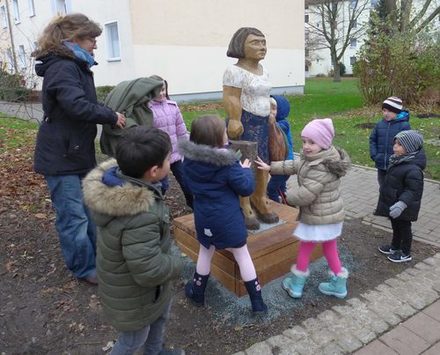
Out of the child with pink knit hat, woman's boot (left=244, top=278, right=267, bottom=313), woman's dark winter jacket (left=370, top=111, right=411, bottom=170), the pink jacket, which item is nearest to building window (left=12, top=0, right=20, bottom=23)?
the pink jacket

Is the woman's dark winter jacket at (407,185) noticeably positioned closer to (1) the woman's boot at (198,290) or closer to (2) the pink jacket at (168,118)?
(1) the woman's boot at (198,290)

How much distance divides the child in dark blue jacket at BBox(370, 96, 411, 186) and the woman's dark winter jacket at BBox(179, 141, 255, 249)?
8.66 feet

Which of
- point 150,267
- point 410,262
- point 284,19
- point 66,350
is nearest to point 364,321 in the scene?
point 410,262

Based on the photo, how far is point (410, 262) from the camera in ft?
12.2

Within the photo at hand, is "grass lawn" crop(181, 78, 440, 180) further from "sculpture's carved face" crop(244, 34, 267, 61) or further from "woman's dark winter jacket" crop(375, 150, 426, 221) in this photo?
"sculpture's carved face" crop(244, 34, 267, 61)

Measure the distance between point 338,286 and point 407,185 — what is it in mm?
1056

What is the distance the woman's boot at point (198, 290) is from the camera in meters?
3.06

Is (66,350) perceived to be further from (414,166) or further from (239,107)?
(414,166)

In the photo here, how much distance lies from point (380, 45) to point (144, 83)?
12.1 metres

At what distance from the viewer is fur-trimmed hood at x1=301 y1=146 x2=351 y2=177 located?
9.28ft

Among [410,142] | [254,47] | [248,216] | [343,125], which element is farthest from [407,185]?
[343,125]

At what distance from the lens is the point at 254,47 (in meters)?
3.18

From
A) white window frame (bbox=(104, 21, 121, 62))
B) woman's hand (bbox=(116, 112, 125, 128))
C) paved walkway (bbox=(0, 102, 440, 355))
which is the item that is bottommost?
paved walkway (bbox=(0, 102, 440, 355))

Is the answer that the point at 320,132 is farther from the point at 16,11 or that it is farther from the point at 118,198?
the point at 16,11
